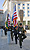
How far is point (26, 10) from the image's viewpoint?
48.9 m

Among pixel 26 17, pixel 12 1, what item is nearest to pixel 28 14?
pixel 26 17

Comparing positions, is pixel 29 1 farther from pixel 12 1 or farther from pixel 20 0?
pixel 12 1

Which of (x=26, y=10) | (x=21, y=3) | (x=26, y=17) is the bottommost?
(x=26, y=17)

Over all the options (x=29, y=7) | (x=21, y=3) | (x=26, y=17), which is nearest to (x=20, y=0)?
(x=21, y=3)

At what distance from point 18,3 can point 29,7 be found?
5.19 metres

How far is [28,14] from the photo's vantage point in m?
49.0

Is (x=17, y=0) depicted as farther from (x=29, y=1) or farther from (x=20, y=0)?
(x=29, y=1)

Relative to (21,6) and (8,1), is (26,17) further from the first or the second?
(8,1)

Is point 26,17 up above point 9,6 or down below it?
below

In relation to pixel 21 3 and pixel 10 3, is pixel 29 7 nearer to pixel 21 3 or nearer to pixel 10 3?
pixel 21 3

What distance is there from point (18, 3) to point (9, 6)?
165 inches

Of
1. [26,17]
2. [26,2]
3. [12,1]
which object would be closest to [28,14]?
[26,17]

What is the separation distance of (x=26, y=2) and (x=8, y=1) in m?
8.12

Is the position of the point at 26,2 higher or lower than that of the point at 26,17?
higher
